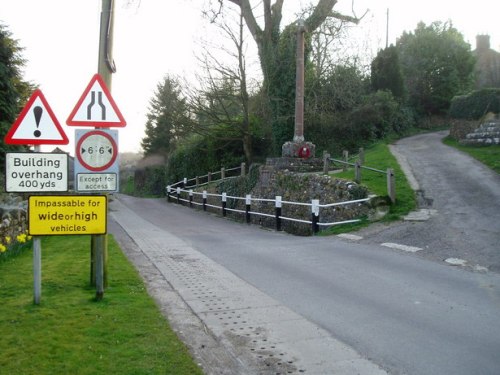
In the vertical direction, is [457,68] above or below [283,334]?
above

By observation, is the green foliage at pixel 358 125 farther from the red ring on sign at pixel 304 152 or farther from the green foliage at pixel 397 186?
the green foliage at pixel 397 186

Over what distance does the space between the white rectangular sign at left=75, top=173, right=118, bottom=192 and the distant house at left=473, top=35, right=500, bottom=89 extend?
48608 mm

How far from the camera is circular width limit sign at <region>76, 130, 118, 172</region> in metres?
6.17

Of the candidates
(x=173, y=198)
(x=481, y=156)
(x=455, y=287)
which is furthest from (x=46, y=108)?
(x=173, y=198)

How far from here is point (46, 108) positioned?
5.90m

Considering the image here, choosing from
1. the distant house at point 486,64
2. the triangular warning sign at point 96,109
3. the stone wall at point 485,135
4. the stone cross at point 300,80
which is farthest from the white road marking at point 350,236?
the distant house at point 486,64

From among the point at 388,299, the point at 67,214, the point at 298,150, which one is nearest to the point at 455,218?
the point at 388,299

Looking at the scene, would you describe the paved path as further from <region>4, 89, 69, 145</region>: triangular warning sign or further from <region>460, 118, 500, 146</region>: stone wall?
<region>460, 118, 500, 146</region>: stone wall

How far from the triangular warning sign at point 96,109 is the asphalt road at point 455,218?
605 cm

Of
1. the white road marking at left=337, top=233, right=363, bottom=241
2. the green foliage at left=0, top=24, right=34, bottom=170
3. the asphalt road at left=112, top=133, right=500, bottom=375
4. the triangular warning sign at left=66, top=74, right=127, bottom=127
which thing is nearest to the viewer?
the asphalt road at left=112, top=133, right=500, bottom=375

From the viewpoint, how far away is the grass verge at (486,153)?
17.8 meters

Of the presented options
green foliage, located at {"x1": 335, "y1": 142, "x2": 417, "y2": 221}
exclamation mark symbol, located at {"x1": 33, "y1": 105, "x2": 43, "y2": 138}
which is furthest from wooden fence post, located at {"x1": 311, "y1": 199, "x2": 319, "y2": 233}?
exclamation mark symbol, located at {"x1": 33, "y1": 105, "x2": 43, "y2": 138}

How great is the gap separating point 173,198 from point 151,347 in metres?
31.6

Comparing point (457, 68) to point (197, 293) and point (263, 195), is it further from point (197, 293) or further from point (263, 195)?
point (197, 293)
